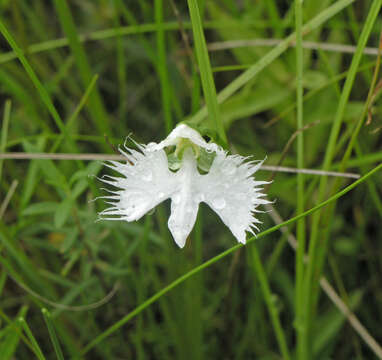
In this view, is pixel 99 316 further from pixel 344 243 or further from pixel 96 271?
pixel 344 243

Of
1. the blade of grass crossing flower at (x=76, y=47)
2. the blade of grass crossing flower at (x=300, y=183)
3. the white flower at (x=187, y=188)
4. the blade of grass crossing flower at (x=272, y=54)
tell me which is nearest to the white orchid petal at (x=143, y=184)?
the white flower at (x=187, y=188)

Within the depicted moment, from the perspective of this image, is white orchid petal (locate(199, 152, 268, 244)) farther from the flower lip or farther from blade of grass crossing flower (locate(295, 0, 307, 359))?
blade of grass crossing flower (locate(295, 0, 307, 359))

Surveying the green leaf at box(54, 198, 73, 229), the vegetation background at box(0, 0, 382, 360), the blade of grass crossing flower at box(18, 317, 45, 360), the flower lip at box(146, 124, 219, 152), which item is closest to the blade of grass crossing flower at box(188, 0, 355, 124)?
the vegetation background at box(0, 0, 382, 360)

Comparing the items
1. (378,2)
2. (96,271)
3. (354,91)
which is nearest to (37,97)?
(96,271)

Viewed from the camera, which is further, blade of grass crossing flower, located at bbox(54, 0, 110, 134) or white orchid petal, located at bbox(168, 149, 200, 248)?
blade of grass crossing flower, located at bbox(54, 0, 110, 134)

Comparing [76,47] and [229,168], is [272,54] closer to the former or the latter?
[229,168]

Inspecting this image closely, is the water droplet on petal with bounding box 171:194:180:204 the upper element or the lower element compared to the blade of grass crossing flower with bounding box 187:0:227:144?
lower

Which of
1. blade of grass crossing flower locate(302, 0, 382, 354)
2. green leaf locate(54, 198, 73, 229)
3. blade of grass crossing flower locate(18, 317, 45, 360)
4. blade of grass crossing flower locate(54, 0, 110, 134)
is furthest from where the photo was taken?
blade of grass crossing flower locate(54, 0, 110, 134)
